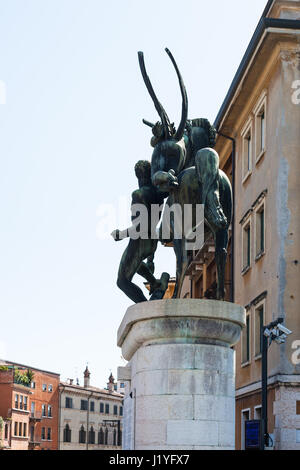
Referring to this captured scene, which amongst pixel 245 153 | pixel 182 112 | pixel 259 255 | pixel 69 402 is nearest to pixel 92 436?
pixel 69 402

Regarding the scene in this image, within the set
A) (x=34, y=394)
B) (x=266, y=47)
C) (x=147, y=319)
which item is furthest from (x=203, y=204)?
(x=34, y=394)

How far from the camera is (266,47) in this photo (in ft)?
98.9

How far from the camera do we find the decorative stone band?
455 inches

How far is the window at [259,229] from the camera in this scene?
1243 inches

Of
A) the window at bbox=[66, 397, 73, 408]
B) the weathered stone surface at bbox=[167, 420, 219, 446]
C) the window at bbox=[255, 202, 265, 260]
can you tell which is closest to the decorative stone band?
the weathered stone surface at bbox=[167, 420, 219, 446]

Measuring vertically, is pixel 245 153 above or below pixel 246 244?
above

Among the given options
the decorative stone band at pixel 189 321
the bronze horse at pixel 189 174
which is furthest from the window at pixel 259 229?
the decorative stone band at pixel 189 321

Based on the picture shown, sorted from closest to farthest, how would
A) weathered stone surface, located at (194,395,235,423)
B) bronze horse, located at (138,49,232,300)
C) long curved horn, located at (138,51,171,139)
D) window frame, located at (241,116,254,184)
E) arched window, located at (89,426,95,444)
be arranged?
weathered stone surface, located at (194,395,235,423) < bronze horse, located at (138,49,232,300) < long curved horn, located at (138,51,171,139) < window frame, located at (241,116,254,184) < arched window, located at (89,426,95,444)

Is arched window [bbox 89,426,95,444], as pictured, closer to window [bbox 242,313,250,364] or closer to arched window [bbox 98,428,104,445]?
→ arched window [bbox 98,428,104,445]

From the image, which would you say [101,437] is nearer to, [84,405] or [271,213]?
[84,405]

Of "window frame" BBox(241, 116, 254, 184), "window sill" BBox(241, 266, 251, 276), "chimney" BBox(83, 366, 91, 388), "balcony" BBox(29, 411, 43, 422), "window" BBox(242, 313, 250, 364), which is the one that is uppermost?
"window frame" BBox(241, 116, 254, 184)

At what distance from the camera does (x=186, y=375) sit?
37.6ft

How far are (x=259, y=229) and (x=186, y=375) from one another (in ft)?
69.0

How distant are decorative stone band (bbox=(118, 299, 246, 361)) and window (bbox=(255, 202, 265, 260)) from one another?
64.8 feet
